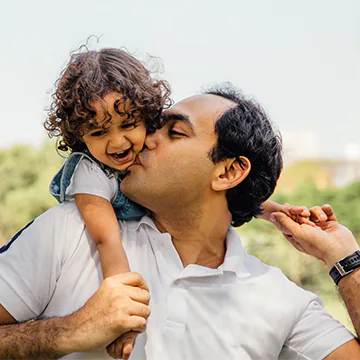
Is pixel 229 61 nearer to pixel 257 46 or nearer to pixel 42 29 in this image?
pixel 257 46

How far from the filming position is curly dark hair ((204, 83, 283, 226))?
2.23 meters

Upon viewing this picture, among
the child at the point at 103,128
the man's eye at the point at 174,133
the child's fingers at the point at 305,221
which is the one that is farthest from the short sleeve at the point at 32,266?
the child's fingers at the point at 305,221

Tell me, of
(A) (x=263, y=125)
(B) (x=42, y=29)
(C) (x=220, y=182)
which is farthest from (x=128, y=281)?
→ (B) (x=42, y=29)

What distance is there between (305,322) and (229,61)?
23.8 metres

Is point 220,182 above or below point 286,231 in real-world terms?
above

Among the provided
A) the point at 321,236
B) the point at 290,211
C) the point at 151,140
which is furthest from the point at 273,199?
the point at 151,140

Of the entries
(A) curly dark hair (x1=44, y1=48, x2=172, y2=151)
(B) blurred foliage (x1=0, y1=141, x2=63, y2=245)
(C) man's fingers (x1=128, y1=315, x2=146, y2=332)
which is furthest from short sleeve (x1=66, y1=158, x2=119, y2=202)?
(B) blurred foliage (x1=0, y1=141, x2=63, y2=245)

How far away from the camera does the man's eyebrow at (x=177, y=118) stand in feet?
7.19

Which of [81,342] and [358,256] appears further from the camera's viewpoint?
[358,256]

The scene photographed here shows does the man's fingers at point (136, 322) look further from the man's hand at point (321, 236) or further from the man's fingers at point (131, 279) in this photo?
the man's hand at point (321, 236)

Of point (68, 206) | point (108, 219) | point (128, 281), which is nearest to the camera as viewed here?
point (128, 281)

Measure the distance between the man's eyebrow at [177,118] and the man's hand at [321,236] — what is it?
573 mm

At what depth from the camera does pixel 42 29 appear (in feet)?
77.4

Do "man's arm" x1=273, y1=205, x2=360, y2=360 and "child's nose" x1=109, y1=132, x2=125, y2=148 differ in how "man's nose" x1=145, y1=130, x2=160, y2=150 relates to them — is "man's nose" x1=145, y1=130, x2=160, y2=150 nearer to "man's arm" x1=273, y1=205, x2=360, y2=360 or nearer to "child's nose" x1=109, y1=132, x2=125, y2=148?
"child's nose" x1=109, y1=132, x2=125, y2=148
